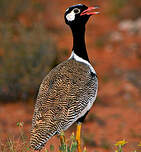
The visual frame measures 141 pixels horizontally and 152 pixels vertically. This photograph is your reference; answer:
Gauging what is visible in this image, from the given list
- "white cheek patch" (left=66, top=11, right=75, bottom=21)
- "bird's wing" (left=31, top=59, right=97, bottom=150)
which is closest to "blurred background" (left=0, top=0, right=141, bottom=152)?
"bird's wing" (left=31, top=59, right=97, bottom=150)

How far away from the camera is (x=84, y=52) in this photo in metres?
4.18

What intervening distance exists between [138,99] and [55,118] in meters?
4.03

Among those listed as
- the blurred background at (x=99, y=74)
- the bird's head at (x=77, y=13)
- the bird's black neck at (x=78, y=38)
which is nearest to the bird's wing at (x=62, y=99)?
the bird's black neck at (x=78, y=38)

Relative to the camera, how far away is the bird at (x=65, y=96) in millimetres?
3393

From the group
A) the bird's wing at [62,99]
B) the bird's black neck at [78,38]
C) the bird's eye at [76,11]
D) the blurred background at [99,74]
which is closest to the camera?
the bird's wing at [62,99]

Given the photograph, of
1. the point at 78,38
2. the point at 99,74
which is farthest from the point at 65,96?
the point at 99,74

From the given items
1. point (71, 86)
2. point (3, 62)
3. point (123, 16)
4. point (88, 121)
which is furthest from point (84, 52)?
point (123, 16)

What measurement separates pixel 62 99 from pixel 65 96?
45 mm

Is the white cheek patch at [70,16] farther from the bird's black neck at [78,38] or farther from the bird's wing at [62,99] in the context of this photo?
the bird's wing at [62,99]

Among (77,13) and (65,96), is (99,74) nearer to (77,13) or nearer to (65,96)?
(77,13)

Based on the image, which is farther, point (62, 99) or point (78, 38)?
point (78, 38)

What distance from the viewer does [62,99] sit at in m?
3.55

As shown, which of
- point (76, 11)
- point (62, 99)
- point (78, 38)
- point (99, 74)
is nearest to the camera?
point (62, 99)

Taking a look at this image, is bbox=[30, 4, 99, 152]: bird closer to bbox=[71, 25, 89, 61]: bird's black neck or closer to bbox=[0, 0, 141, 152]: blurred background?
bbox=[71, 25, 89, 61]: bird's black neck
